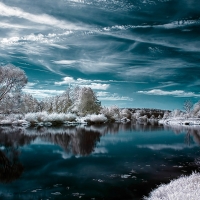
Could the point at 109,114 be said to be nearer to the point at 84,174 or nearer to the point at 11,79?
the point at 11,79

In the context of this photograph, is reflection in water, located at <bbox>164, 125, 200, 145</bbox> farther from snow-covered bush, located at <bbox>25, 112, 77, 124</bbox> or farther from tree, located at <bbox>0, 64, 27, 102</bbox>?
tree, located at <bbox>0, 64, 27, 102</bbox>

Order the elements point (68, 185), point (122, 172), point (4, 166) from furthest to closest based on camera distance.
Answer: point (4, 166) → point (122, 172) → point (68, 185)

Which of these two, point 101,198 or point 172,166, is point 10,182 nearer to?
point 101,198

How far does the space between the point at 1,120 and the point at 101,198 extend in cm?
3596

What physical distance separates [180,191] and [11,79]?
31.1 m

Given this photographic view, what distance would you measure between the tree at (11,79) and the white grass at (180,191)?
97.7 ft

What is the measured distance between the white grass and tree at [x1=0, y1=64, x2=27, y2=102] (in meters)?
29.8

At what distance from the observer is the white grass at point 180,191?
5828mm

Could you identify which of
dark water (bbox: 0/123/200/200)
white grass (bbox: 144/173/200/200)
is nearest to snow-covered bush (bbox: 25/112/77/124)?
dark water (bbox: 0/123/200/200)

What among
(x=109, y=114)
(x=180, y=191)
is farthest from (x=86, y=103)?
(x=180, y=191)

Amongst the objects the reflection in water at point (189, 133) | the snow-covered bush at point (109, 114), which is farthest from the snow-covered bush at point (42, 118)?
the snow-covered bush at point (109, 114)

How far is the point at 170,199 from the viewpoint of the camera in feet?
18.9

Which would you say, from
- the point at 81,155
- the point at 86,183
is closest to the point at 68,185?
the point at 86,183

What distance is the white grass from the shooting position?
5.83 meters
